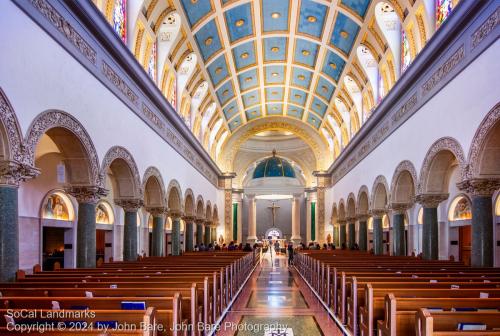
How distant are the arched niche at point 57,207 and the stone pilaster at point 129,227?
2.80 metres

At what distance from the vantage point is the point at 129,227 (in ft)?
52.0

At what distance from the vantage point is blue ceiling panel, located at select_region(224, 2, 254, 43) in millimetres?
19016

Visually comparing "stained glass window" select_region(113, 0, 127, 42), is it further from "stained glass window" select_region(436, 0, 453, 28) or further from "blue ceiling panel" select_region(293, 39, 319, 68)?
"blue ceiling panel" select_region(293, 39, 319, 68)

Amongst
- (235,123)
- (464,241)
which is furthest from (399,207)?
(235,123)

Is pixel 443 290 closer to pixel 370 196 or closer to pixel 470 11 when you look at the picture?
pixel 470 11

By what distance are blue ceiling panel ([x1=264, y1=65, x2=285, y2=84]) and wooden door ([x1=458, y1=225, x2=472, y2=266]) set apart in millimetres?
12868

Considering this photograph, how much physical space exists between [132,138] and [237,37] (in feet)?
28.8

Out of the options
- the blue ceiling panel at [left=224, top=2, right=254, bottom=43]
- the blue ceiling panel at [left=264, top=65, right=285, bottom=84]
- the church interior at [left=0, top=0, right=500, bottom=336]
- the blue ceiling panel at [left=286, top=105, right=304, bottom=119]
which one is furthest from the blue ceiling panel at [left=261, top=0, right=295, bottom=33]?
the blue ceiling panel at [left=286, top=105, right=304, bottom=119]

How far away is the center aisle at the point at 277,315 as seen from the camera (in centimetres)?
842

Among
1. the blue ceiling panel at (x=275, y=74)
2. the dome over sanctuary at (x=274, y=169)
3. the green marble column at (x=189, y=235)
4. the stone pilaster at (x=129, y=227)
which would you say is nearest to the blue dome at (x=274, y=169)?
the dome over sanctuary at (x=274, y=169)

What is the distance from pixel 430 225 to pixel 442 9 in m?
6.63

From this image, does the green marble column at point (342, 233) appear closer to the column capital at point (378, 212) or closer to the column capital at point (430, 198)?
the column capital at point (378, 212)

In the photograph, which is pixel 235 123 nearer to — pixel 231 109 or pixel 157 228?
pixel 231 109

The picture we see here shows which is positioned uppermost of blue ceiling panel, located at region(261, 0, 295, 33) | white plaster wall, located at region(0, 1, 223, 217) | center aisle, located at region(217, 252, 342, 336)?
blue ceiling panel, located at region(261, 0, 295, 33)
